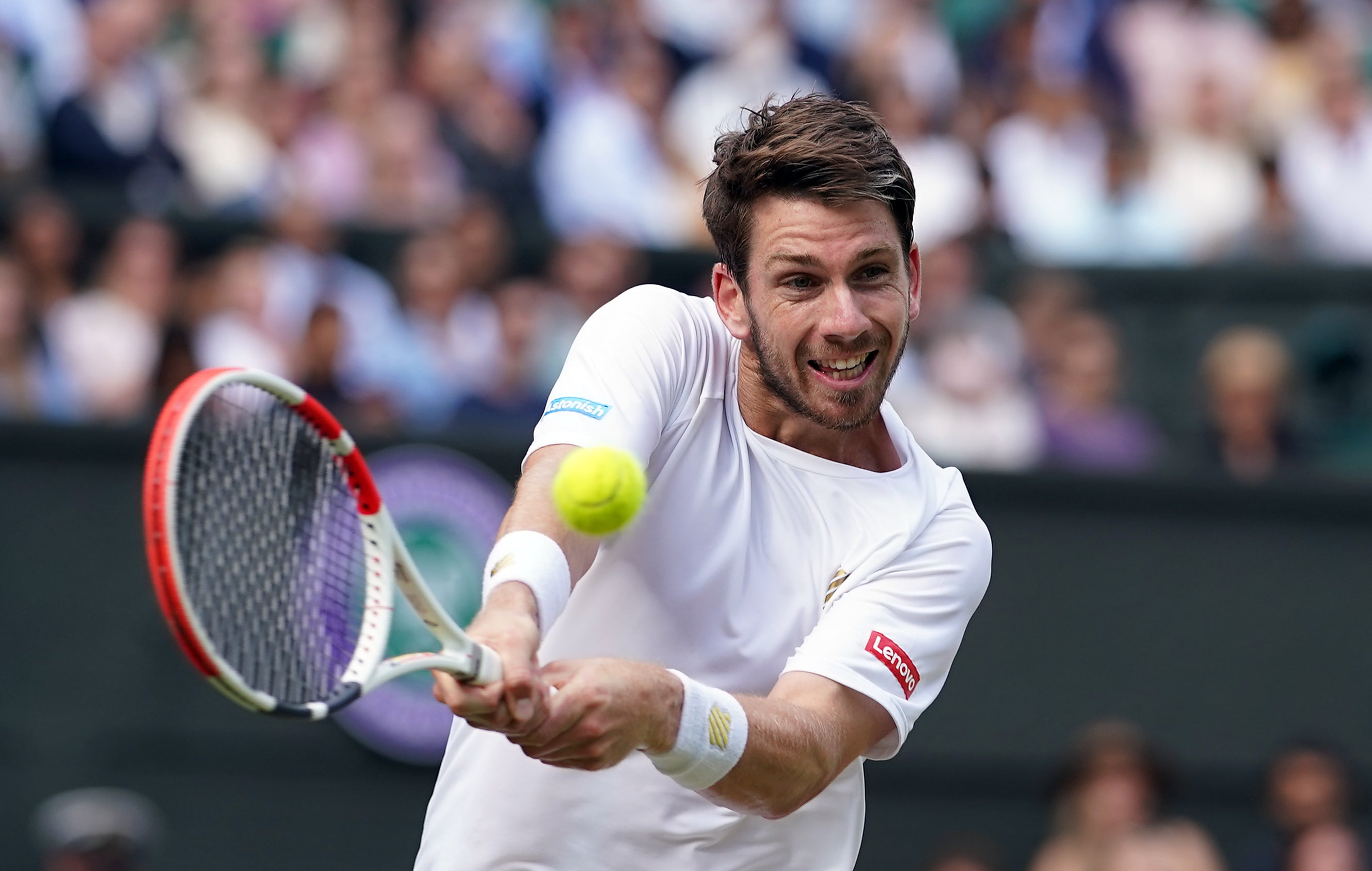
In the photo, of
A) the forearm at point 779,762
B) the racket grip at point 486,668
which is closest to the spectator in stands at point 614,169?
the forearm at point 779,762

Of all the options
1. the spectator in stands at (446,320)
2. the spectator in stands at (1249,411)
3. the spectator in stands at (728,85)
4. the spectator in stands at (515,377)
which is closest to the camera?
the spectator in stands at (515,377)

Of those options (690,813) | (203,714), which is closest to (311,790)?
(203,714)

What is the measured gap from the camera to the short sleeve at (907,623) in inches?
164

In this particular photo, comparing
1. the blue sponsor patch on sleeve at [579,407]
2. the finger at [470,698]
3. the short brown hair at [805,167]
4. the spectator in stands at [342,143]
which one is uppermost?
the spectator in stands at [342,143]

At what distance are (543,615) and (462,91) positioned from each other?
24.4 ft

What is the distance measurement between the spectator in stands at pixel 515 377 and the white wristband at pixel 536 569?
16.9ft

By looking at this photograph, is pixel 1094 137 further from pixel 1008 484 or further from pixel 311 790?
pixel 311 790

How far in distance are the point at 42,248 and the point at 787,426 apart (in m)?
5.60

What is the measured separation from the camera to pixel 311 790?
28.7 feet

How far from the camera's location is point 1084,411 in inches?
384

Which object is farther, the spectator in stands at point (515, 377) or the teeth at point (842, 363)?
the spectator in stands at point (515, 377)

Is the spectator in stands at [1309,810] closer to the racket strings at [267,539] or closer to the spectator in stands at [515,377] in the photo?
the spectator in stands at [515,377]

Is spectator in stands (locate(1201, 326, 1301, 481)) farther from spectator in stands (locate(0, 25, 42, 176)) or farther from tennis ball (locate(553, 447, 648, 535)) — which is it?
tennis ball (locate(553, 447, 648, 535))

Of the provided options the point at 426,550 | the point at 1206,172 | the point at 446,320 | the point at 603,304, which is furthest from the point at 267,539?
the point at 1206,172
